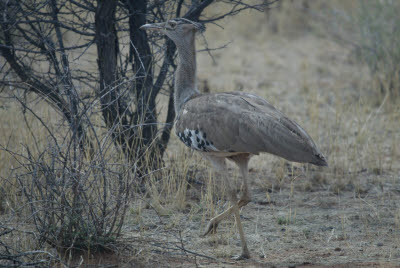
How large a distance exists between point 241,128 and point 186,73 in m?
0.94

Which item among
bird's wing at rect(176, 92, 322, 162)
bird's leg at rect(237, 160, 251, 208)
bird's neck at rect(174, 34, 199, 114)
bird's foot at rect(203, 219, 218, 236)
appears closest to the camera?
bird's wing at rect(176, 92, 322, 162)

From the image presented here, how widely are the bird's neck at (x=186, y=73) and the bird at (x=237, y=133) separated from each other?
5cm

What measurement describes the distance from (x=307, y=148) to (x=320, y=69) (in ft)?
22.5

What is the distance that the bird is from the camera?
3910mm

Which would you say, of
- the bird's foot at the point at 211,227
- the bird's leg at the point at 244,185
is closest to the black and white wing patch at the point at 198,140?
the bird's leg at the point at 244,185

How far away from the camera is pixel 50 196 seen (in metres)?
3.73

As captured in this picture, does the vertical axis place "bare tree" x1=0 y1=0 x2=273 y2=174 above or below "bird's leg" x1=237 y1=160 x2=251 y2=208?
above

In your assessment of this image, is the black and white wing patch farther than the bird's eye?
No

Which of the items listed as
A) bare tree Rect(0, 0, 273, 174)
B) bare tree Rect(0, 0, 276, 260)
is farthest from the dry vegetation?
bare tree Rect(0, 0, 273, 174)

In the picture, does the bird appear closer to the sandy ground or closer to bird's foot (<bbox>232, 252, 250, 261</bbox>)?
bird's foot (<bbox>232, 252, 250, 261</bbox>)

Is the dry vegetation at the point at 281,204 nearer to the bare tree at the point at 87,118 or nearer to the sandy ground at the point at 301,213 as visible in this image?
the sandy ground at the point at 301,213

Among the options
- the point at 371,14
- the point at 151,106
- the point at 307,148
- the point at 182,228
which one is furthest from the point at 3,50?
the point at 371,14

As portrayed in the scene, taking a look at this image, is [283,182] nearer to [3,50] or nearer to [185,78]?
[185,78]

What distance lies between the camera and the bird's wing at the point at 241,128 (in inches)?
154
